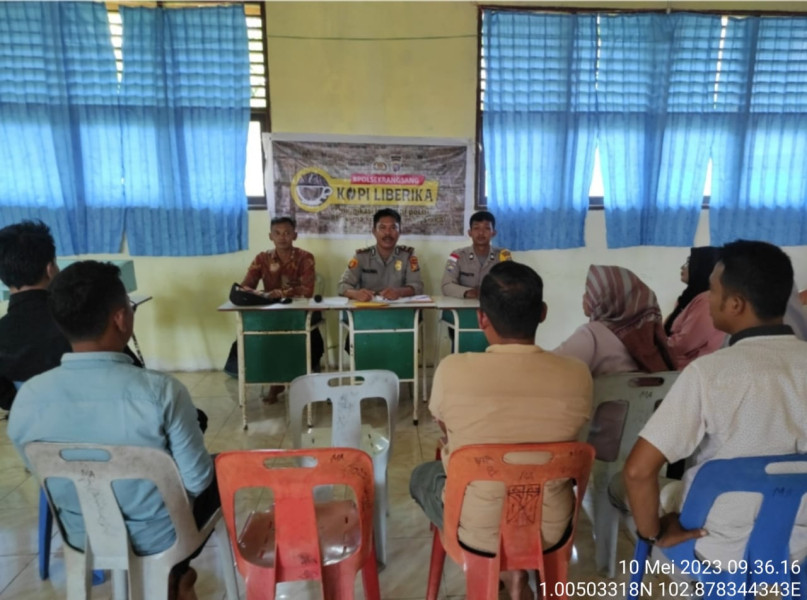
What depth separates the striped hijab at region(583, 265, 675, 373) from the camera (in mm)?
1698

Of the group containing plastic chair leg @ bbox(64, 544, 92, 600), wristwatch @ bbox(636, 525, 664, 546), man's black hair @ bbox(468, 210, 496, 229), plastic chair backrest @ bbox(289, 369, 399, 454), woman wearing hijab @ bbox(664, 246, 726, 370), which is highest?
man's black hair @ bbox(468, 210, 496, 229)

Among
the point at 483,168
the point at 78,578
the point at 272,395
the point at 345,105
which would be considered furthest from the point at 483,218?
the point at 78,578

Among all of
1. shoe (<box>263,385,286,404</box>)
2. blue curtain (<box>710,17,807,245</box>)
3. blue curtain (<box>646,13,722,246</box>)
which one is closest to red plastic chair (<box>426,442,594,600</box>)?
shoe (<box>263,385,286,404</box>)

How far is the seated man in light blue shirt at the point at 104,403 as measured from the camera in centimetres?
108

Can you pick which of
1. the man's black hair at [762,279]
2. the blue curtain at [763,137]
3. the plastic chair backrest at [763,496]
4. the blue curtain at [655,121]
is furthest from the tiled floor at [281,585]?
the blue curtain at [763,137]

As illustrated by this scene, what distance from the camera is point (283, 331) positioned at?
116 inches

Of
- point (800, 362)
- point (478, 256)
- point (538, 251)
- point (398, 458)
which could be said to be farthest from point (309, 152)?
point (800, 362)

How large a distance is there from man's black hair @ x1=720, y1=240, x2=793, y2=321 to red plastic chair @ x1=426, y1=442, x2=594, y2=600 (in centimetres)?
50

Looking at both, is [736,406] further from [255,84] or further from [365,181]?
[255,84]

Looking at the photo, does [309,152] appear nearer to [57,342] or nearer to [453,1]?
[453,1]

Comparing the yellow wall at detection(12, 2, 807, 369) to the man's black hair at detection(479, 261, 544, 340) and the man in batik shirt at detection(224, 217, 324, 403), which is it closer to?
the man in batik shirt at detection(224, 217, 324, 403)

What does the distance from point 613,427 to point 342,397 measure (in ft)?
2.99

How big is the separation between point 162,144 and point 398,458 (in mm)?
2895

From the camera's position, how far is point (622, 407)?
5.14 feet
